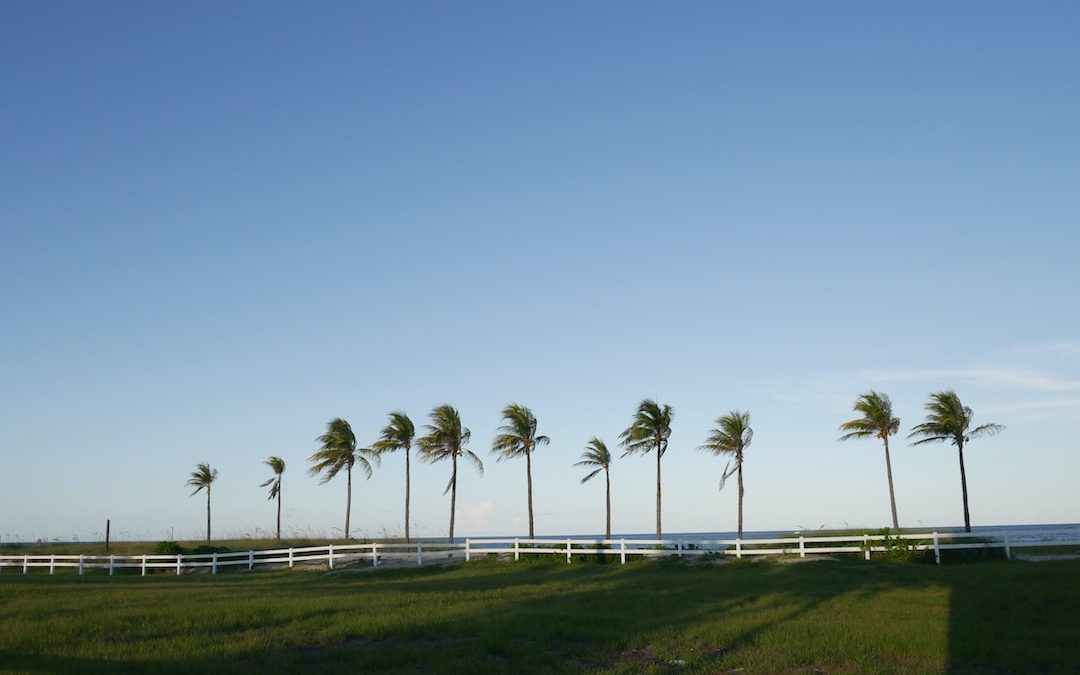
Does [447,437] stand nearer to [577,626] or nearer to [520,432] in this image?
[520,432]

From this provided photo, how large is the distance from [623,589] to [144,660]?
589 inches

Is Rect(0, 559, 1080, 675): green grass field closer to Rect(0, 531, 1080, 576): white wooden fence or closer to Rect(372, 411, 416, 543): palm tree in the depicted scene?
Rect(0, 531, 1080, 576): white wooden fence

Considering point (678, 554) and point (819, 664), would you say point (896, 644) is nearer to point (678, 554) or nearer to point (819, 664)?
point (819, 664)

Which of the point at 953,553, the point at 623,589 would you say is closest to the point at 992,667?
the point at 623,589

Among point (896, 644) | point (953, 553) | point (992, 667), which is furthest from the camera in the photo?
point (953, 553)

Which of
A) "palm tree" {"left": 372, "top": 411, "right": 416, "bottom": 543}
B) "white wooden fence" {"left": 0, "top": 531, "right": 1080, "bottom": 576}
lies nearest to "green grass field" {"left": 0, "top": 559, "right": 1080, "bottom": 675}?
"white wooden fence" {"left": 0, "top": 531, "right": 1080, "bottom": 576}

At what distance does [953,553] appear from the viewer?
33875 millimetres

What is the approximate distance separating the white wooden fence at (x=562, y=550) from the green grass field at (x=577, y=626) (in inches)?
266

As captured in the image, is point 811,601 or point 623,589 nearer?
point 811,601

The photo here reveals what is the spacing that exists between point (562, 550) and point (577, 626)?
2254cm

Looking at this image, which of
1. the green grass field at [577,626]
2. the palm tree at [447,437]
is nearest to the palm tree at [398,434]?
the palm tree at [447,437]

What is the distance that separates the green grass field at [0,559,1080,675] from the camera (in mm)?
14281

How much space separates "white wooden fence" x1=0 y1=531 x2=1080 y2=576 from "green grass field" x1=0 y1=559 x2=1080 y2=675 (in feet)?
22.1

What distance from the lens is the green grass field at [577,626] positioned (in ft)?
46.9
